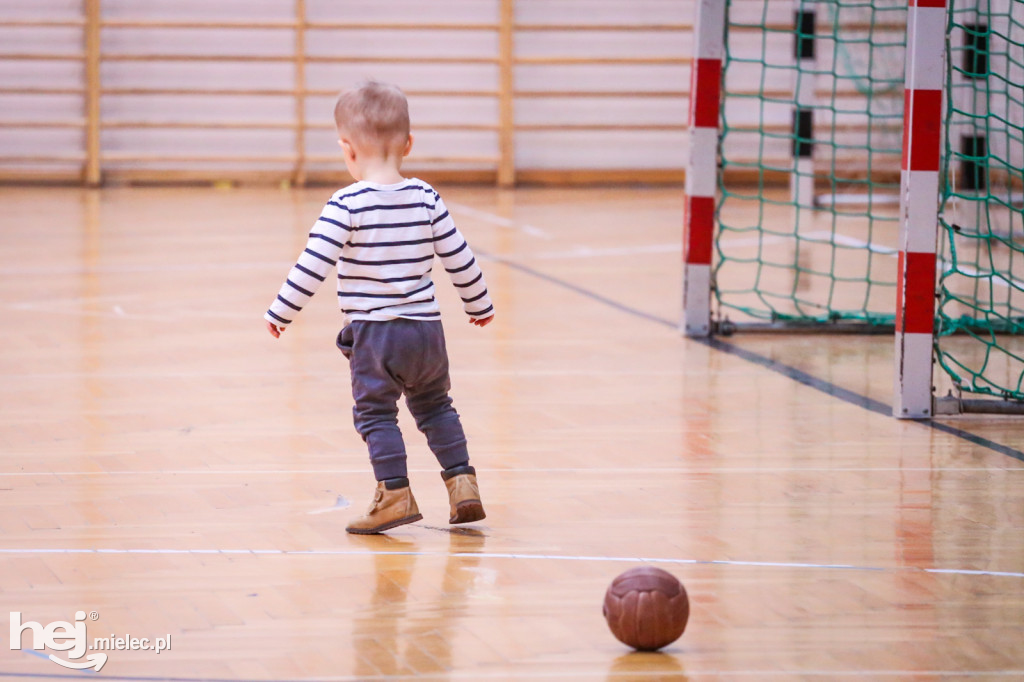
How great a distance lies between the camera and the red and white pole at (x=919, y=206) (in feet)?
11.4

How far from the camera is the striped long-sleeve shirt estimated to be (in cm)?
246

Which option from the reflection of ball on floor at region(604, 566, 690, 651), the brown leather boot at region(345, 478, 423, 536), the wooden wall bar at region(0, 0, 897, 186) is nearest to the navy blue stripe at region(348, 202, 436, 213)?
the brown leather boot at region(345, 478, 423, 536)

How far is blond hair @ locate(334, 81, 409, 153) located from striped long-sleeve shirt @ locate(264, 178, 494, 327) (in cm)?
8

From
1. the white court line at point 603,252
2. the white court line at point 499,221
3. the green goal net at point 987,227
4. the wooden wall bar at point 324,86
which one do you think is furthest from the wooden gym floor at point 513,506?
the wooden wall bar at point 324,86

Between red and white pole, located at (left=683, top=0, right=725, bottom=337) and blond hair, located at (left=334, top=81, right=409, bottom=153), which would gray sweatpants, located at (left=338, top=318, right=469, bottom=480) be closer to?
blond hair, located at (left=334, top=81, right=409, bottom=153)

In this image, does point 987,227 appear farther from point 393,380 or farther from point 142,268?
point 393,380

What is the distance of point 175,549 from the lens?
2.42 meters

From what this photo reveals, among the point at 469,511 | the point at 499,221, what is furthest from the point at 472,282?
the point at 499,221

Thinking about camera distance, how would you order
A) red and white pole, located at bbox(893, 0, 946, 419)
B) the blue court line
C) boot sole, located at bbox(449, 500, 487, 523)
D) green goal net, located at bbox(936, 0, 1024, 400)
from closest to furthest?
boot sole, located at bbox(449, 500, 487, 523) → the blue court line → red and white pole, located at bbox(893, 0, 946, 419) → green goal net, located at bbox(936, 0, 1024, 400)

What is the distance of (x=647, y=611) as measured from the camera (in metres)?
1.95

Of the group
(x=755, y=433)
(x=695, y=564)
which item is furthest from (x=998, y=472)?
(x=695, y=564)

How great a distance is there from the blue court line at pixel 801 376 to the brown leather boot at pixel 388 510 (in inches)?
58.3

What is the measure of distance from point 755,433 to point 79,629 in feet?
6.04

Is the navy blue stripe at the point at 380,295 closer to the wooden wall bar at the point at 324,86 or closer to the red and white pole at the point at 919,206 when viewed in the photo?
the red and white pole at the point at 919,206
